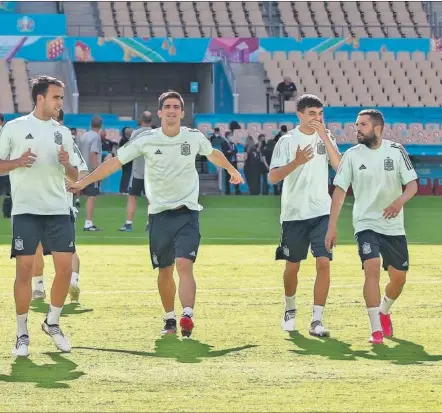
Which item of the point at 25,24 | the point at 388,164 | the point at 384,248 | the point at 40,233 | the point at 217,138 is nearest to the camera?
the point at 40,233

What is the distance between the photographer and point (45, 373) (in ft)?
28.5

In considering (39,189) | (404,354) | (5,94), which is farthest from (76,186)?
(5,94)

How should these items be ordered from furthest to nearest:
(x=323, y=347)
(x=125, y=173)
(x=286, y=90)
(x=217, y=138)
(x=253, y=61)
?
1. (x=253, y=61)
2. (x=286, y=90)
3. (x=217, y=138)
4. (x=125, y=173)
5. (x=323, y=347)

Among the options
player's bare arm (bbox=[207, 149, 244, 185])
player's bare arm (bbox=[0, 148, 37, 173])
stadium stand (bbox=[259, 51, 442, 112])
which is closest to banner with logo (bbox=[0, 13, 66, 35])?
stadium stand (bbox=[259, 51, 442, 112])

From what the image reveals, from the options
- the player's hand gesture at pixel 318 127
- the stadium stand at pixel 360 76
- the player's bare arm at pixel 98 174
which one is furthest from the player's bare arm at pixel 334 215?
the stadium stand at pixel 360 76

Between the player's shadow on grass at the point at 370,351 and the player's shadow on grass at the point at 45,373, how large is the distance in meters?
1.76

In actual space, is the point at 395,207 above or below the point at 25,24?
below

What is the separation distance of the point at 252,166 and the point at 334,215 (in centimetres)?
2612

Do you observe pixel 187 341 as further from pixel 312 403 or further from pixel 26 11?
pixel 26 11

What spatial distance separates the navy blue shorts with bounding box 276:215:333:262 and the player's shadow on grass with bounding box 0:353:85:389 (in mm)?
2520

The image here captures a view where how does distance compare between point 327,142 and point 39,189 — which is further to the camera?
point 327,142

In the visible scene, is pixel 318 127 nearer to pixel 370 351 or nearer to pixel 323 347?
pixel 323 347

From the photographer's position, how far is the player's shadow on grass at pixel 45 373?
8281mm

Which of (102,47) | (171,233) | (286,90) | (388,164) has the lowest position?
(171,233)
